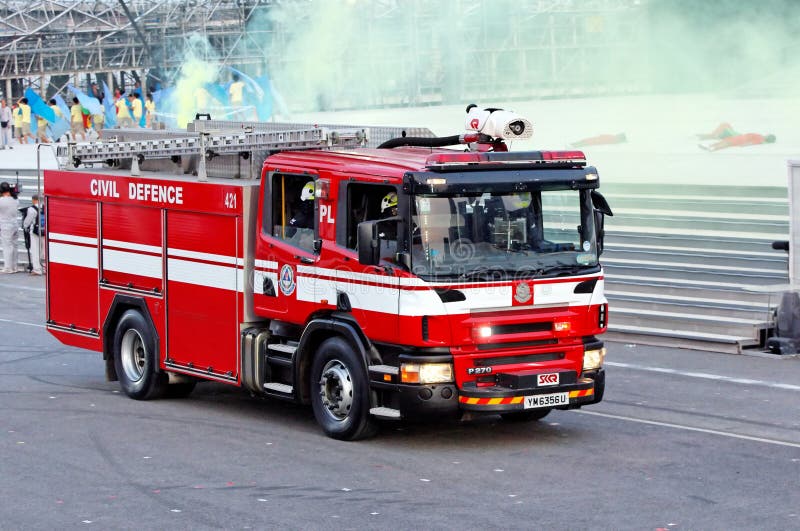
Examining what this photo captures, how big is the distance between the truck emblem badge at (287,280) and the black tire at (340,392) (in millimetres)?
541

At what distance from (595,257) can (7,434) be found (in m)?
5.13

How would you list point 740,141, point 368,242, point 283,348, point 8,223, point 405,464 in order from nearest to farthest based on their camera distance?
point 405,464
point 368,242
point 283,348
point 8,223
point 740,141

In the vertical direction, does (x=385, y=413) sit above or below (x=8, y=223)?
below

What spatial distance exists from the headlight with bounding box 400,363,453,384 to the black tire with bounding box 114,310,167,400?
139 inches

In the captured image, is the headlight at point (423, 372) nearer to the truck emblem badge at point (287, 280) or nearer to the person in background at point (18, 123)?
the truck emblem badge at point (287, 280)

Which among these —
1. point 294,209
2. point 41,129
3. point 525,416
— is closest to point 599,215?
point 525,416

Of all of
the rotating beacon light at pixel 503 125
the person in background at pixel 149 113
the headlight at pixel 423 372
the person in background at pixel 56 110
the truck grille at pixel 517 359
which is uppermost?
the person in background at pixel 56 110

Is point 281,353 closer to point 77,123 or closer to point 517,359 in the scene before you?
point 517,359

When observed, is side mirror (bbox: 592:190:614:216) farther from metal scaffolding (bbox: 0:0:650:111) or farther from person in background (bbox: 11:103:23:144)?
person in background (bbox: 11:103:23:144)

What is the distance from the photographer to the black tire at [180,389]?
13.5 meters

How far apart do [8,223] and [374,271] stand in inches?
680

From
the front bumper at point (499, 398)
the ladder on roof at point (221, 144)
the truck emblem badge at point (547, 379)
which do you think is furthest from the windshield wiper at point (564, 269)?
the ladder on roof at point (221, 144)

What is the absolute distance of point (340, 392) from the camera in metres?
11.2

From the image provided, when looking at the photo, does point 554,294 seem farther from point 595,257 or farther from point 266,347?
point 266,347
